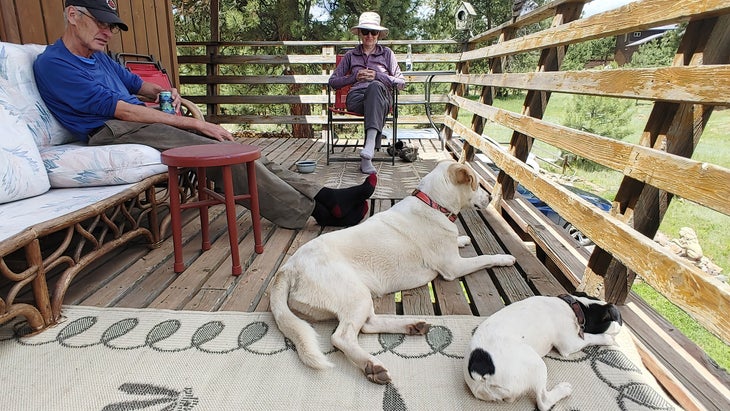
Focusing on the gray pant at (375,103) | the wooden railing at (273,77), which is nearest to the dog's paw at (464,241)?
the gray pant at (375,103)

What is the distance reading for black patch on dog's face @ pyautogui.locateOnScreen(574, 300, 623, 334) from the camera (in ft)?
4.97

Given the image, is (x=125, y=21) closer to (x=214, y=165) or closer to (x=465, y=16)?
(x=214, y=165)

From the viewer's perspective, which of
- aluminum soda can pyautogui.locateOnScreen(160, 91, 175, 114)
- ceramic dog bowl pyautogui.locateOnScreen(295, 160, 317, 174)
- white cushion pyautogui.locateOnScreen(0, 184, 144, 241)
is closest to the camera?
white cushion pyautogui.locateOnScreen(0, 184, 144, 241)

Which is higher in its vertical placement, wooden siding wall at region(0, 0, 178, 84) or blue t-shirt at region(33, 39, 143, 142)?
wooden siding wall at region(0, 0, 178, 84)

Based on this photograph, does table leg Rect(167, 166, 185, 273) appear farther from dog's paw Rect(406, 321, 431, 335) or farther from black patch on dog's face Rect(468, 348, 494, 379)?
black patch on dog's face Rect(468, 348, 494, 379)

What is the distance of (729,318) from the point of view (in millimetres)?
1120

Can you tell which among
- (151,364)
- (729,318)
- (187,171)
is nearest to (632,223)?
(729,318)

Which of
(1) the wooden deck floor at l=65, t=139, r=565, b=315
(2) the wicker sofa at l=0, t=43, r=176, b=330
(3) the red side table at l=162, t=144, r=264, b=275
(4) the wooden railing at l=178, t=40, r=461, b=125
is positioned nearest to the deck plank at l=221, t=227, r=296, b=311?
(1) the wooden deck floor at l=65, t=139, r=565, b=315

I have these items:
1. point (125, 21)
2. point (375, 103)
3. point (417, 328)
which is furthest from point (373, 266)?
point (125, 21)

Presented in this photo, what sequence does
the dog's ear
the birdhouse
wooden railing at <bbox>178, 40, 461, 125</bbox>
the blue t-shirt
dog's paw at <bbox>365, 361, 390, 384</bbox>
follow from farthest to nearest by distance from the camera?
wooden railing at <bbox>178, 40, 461, 125</bbox> < the birdhouse < the blue t-shirt < the dog's ear < dog's paw at <bbox>365, 361, 390, 384</bbox>

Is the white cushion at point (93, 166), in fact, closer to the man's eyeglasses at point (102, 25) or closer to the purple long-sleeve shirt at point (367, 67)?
the man's eyeglasses at point (102, 25)

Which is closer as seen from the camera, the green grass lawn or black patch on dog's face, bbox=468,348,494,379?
black patch on dog's face, bbox=468,348,494,379

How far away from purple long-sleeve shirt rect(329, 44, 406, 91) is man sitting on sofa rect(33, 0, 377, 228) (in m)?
2.04

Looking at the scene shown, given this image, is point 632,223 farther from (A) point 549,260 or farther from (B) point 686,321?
(B) point 686,321
